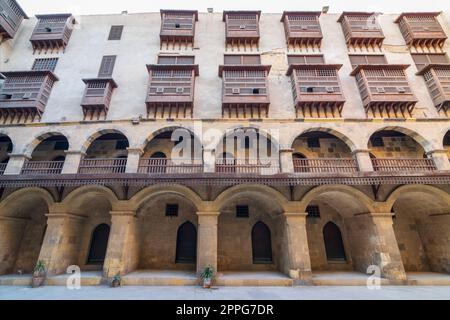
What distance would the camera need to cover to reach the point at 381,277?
31.9ft

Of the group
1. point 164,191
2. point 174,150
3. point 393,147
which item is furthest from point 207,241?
point 393,147

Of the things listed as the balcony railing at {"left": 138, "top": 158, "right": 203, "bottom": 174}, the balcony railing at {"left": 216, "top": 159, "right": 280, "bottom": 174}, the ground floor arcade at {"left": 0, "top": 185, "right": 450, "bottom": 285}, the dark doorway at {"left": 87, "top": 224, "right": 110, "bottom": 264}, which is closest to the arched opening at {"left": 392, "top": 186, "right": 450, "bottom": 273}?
the ground floor arcade at {"left": 0, "top": 185, "right": 450, "bottom": 285}

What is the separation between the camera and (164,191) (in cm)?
1086

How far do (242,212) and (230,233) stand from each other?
1.47 metres

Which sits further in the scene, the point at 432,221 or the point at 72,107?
the point at 72,107

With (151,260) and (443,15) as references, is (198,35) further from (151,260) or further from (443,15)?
(443,15)

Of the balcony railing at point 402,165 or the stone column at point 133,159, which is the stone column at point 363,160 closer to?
the balcony railing at point 402,165

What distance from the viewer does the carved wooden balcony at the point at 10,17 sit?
15.2 metres

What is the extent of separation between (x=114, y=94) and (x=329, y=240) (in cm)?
1644

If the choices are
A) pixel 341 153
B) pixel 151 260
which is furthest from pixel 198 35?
pixel 151 260

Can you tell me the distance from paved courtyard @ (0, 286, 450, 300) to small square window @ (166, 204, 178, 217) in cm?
475

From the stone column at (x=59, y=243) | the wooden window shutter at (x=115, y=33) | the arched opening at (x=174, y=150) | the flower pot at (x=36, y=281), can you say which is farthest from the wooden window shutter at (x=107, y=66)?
the flower pot at (x=36, y=281)

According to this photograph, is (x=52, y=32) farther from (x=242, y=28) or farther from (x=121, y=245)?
(x=121, y=245)

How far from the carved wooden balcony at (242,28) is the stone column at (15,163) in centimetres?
1493
